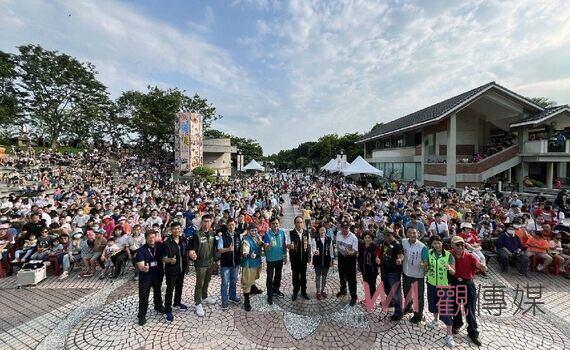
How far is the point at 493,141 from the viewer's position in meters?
21.0

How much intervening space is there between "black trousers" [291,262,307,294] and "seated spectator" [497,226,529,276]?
5.64m

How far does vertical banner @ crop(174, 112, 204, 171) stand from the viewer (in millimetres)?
24812

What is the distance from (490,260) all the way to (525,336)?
13.7 ft

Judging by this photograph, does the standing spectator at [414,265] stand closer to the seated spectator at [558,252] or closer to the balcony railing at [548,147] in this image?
the seated spectator at [558,252]

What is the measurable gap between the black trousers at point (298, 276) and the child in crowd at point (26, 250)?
7.20m

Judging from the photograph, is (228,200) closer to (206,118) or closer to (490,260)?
(490,260)

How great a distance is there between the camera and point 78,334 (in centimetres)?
432

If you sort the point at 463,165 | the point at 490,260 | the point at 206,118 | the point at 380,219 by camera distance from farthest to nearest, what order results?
the point at 206,118 < the point at 463,165 < the point at 380,219 < the point at 490,260

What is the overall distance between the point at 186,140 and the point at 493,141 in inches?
1064

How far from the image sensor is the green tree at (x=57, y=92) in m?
29.9

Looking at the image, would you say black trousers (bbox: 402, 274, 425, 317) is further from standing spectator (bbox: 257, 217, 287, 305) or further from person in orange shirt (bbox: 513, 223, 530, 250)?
person in orange shirt (bbox: 513, 223, 530, 250)

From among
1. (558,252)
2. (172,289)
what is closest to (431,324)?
(172,289)

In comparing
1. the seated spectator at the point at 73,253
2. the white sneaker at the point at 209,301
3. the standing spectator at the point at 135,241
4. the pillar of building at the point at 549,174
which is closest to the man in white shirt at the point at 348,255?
the white sneaker at the point at 209,301

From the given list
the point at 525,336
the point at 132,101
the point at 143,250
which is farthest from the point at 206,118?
the point at 525,336
